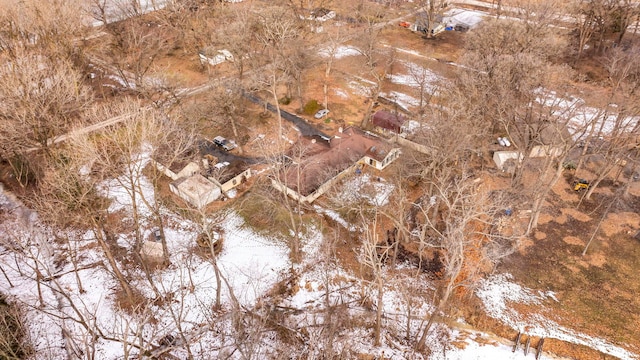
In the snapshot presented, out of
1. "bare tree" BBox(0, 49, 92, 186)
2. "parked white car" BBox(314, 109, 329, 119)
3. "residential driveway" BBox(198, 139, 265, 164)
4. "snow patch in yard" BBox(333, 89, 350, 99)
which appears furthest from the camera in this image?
"snow patch in yard" BBox(333, 89, 350, 99)

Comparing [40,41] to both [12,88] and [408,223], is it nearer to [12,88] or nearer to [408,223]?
[12,88]

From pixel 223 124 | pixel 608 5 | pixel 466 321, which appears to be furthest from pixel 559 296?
pixel 608 5

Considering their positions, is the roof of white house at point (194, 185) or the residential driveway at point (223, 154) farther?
the residential driveway at point (223, 154)

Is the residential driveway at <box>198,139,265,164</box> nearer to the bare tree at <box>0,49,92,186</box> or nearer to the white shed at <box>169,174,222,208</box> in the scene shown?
the white shed at <box>169,174,222,208</box>

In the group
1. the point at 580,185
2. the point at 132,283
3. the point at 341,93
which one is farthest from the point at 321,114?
the point at 132,283

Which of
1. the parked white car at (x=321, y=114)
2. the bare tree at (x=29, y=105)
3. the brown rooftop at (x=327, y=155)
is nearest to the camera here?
the bare tree at (x=29, y=105)

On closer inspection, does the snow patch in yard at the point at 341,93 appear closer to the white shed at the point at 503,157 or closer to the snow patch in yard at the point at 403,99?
the snow patch in yard at the point at 403,99

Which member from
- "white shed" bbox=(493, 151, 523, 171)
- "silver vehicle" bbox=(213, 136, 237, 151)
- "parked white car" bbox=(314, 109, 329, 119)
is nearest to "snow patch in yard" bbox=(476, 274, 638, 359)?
"white shed" bbox=(493, 151, 523, 171)

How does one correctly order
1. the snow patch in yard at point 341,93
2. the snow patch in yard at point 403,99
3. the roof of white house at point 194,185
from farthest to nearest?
the snow patch in yard at point 341,93 < the snow patch in yard at point 403,99 < the roof of white house at point 194,185

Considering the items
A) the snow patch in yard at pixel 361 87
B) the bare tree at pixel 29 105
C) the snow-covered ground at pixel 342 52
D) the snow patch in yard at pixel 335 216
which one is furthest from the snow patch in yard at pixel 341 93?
the bare tree at pixel 29 105
